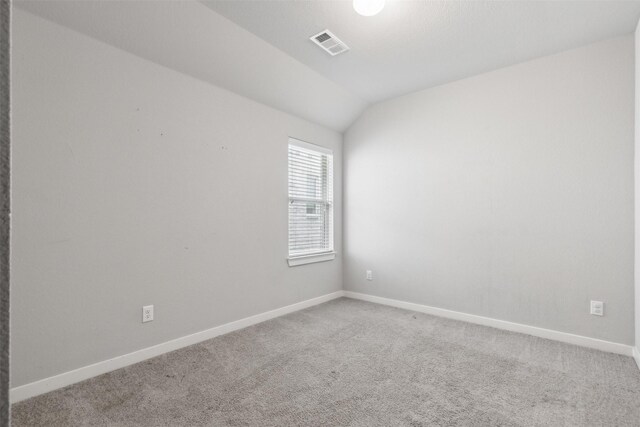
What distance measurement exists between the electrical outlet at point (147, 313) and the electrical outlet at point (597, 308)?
3.58 metres

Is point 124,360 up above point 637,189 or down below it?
below

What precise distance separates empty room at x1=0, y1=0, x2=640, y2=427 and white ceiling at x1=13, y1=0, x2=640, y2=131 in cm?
2

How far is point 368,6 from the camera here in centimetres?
223

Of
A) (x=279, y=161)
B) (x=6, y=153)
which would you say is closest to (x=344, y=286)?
(x=279, y=161)

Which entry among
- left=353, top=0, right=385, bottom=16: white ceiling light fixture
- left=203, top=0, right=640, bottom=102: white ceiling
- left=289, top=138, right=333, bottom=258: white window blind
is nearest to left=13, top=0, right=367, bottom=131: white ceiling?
left=203, top=0, right=640, bottom=102: white ceiling

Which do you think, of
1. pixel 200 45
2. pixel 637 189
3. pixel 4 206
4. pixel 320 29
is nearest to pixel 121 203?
pixel 200 45

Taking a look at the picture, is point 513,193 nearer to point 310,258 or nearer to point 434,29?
point 434,29

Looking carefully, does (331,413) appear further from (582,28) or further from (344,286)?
(582,28)

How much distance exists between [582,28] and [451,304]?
8.76ft

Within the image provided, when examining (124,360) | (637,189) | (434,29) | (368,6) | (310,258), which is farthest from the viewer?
(310,258)

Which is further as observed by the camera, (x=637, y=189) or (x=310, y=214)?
(x=310, y=214)

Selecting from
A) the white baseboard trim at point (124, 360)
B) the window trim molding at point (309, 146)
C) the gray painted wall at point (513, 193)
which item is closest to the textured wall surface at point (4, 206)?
the white baseboard trim at point (124, 360)

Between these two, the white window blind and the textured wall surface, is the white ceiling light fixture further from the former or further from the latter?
the textured wall surface

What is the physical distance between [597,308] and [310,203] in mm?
2895
